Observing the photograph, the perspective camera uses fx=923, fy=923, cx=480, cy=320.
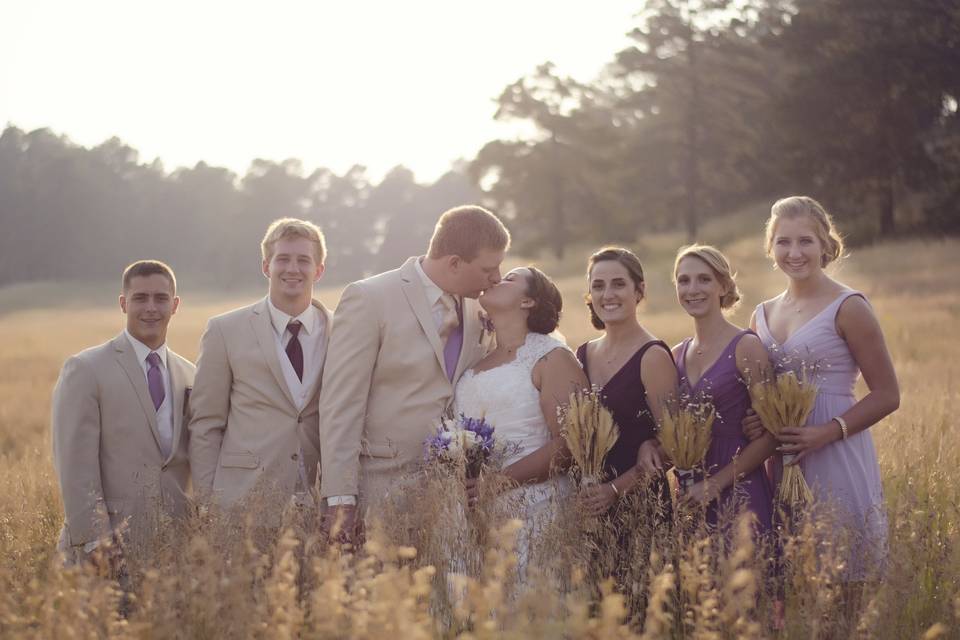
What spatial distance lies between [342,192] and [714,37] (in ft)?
154

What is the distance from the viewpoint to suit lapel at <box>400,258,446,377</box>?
16.2 ft

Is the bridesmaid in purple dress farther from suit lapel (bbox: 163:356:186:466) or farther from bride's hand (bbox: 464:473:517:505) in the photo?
suit lapel (bbox: 163:356:186:466)

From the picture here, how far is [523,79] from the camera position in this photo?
128 ft

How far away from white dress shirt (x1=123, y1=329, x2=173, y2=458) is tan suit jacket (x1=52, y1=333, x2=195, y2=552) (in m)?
0.04

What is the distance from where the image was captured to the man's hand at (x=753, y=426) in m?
4.62

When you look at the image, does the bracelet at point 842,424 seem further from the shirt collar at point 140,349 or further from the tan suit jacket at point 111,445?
the shirt collar at point 140,349

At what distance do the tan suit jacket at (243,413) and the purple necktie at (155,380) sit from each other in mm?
271

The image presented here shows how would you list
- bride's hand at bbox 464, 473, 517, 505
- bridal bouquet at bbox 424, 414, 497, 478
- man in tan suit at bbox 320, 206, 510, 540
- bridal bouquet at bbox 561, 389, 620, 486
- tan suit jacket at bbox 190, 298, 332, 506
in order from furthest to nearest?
tan suit jacket at bbox 190, 298, 332, 506
man in tan suit at bbox 320, 206, 510, 540
bridal bouquet at bbox 424, 414, 497, 478
bridal bouquet at bbox 561, 389, 620, 486
bride's hand at bbox 464, 473, 517, 505

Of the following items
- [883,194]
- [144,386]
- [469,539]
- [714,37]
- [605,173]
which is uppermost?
[714,37]

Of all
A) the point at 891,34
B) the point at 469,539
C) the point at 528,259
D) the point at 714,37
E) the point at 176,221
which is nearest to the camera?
the point at 469,539

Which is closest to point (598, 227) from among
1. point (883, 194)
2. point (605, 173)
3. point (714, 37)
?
point (605, 173)

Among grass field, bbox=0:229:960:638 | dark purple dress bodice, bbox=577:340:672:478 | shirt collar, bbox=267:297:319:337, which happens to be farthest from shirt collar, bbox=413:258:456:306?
grass field, bbox=0:229:960:638

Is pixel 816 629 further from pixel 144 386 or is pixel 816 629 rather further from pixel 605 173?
pixel 605 173

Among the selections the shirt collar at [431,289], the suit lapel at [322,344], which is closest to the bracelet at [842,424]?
the shirt collar at [431,289]
